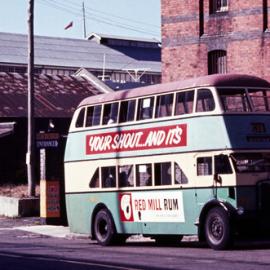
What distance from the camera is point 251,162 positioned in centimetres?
2050

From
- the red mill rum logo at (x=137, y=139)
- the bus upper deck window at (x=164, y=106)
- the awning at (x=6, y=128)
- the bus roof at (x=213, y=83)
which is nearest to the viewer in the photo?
the bus roof at (x=213, y=83)

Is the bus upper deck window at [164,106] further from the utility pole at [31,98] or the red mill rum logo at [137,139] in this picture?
the utility pole at [31,98]

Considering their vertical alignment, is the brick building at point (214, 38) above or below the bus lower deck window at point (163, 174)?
above

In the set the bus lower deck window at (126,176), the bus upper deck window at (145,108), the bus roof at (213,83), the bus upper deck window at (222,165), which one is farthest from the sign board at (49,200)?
the bus upper deck window at (222,165)

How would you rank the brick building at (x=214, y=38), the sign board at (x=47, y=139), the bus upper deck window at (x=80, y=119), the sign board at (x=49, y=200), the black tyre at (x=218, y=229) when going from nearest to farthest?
1. the black tyre at (x=218, y=229)
2. the bus upper deck window at (x=80, y=119)
3. the sign board at (x=47, y=139)
4. the sign board at (x=49, y=200)
5. the brick building at (x=214, y=38)

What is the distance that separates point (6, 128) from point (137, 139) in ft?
67.7

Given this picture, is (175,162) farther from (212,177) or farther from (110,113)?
(110,113)

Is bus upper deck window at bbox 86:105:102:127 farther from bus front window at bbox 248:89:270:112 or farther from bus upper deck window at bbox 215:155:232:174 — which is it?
bus upper deck window at bbox 215:155:232:174

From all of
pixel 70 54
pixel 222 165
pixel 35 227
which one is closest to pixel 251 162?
pixel 222 165

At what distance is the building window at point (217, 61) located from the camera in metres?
36.5

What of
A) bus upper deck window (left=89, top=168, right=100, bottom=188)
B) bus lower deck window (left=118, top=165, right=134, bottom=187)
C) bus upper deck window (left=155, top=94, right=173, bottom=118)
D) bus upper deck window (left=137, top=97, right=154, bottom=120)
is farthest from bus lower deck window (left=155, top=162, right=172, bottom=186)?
bus upper deck window (left=89, top=168, right=100, bottom=188)

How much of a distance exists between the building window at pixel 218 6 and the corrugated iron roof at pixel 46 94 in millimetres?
13223

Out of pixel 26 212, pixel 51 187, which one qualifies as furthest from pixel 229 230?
pixel 26 212

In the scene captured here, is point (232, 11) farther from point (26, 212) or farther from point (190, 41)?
point (26, 212)
